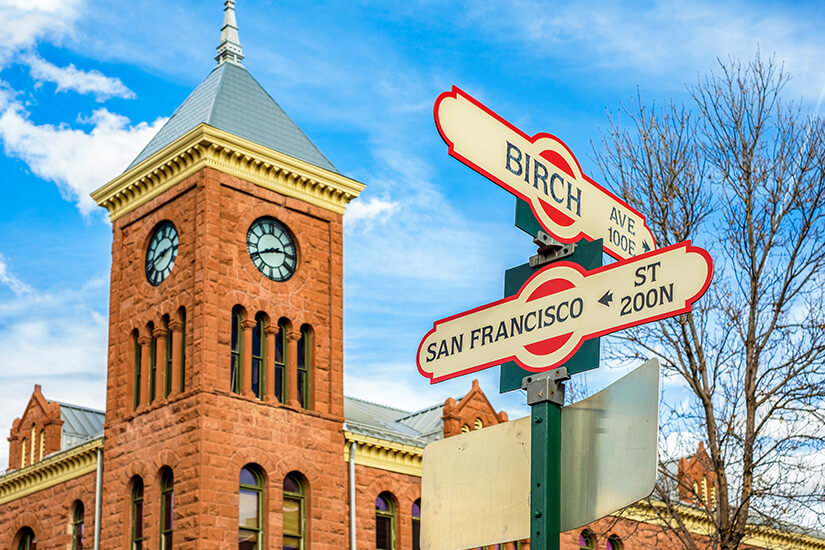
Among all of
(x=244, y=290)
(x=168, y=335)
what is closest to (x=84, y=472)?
(x=168, y=335)

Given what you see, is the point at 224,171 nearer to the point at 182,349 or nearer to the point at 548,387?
the point at 182,349

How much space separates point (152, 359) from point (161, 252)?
2802 millimetres

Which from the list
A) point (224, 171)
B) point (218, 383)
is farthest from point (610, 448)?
point (224, 171)

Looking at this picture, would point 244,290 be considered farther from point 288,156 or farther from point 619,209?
point 619,209

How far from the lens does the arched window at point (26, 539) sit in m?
33.4

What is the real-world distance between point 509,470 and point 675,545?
35.0 m

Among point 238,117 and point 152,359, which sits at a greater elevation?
point 238,117

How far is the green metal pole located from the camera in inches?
167

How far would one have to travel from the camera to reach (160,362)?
29141 mm

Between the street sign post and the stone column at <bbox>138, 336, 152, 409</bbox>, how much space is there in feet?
83.7

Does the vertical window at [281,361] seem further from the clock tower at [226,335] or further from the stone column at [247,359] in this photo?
the stone column at [247,359]

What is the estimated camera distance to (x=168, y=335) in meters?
29.4

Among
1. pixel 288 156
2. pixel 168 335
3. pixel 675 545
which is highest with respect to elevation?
pixel 288 156

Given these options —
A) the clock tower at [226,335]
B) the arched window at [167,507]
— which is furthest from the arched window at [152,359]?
the arched window at [167,507]
